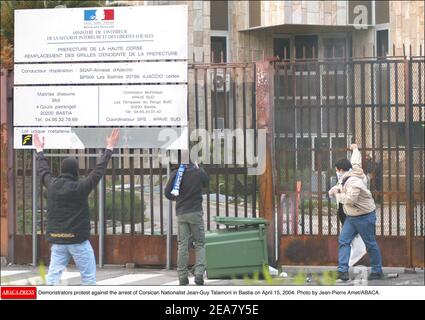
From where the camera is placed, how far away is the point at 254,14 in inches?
1369

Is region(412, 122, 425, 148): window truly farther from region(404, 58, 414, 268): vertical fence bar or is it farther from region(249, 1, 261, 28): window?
region(249, 1, 261, 28): window

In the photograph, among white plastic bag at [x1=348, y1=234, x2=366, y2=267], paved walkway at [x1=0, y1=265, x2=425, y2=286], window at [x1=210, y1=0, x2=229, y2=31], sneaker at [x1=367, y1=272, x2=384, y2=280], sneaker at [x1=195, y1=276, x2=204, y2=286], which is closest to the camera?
sneaker at [x1=195, y1=276, x2=204, y2=286]

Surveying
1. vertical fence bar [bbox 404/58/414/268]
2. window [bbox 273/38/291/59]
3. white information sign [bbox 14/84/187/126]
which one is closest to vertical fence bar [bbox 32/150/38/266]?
white information sign [bbox 14/84/187/126]

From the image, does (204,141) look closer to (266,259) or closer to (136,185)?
(136,185)

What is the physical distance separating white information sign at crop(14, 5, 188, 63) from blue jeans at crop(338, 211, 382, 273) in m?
3.16

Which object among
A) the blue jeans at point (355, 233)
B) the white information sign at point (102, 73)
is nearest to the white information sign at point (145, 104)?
the white information sign at point (102, 73)

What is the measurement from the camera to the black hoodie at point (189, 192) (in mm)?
10148

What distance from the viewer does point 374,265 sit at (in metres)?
10.8

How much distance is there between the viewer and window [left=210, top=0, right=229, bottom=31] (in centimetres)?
3512

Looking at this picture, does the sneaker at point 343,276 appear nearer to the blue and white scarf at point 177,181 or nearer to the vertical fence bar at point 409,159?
the vertical fence bar at point 409,159

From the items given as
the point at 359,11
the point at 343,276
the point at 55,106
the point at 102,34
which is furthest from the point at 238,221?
the point at 359,11

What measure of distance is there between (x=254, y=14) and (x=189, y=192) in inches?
1005

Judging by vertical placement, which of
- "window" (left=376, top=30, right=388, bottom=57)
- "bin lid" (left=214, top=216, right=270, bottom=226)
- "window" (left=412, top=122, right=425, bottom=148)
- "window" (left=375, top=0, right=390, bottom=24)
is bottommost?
"bin lid" (left=214, top=216, right=270, bottom=226)

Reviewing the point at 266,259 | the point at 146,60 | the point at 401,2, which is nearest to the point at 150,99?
the point at 146,60
